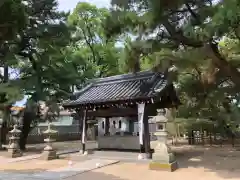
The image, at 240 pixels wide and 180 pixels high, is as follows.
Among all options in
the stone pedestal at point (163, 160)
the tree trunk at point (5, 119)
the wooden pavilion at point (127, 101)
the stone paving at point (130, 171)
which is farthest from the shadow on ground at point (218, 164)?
the tree trunk at point (5, 119)

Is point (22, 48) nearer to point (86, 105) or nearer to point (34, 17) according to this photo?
point (34, 17)

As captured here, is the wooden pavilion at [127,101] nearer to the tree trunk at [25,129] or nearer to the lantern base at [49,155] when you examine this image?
the lantern base at [49,155]

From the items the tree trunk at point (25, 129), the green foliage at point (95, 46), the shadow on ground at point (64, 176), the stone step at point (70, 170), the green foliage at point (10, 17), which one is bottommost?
the shadow on ground at point (64, 176)

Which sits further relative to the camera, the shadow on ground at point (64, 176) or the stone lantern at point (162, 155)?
the stone lantern at point (162, 155)

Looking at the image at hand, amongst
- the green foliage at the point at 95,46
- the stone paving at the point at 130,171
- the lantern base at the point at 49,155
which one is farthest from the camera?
the green foliage at the point at 95,46

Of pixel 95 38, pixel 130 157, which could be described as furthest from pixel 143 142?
pixel 95 38

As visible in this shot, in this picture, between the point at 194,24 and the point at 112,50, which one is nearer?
the point at 194,24

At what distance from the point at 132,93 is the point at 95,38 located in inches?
822

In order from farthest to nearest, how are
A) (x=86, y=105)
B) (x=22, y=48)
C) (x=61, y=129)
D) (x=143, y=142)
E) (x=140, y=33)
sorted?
(x=61, y=129) < (x=22, y=48) < (x=86, y=105) < (x=143, y=142) < (x=140, y=33)

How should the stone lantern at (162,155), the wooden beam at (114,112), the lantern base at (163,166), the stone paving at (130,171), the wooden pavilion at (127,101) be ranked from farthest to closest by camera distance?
the wooden beam at (114,112) < the wooden pavilion at (127,101) < the stone lantern at (162,155) < the lantern base at (163,166) < the stone paving at (130,171)

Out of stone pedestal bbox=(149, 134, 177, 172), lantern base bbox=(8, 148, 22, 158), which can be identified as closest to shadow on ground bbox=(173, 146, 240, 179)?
stone pedestal bbox=(149, 134, 177, 172)

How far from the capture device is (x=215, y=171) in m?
9.37

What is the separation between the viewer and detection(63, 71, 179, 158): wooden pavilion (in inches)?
474

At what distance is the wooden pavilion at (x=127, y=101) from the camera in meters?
12.0
